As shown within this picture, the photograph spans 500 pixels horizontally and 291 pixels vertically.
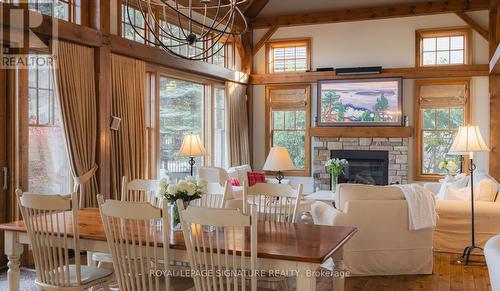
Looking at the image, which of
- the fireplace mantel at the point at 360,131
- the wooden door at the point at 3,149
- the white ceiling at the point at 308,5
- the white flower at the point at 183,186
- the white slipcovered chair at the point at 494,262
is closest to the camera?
the white slipcovered chair at the point at 494,262

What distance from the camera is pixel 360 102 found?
367 inches

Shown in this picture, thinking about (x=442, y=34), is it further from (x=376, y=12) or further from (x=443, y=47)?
(x=376, y=12)

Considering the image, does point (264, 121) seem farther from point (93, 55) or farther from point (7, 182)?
point (7, 182)

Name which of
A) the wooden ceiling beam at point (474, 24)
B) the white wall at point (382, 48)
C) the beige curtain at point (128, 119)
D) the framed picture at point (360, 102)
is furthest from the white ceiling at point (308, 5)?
the beige curtain at point (128, 119)

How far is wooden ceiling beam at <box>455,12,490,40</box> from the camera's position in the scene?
8.66 meters

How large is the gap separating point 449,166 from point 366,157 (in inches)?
57.7

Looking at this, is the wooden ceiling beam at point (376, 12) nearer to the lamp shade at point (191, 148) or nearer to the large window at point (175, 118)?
the large window at point (175, 118)

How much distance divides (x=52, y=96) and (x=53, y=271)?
291cm

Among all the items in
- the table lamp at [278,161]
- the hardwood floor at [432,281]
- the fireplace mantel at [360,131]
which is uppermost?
the fireplace mantel at [360,131]

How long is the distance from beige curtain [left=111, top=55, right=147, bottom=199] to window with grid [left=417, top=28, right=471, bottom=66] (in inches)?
208

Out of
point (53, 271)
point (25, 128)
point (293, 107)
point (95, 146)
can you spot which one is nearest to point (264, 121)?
A: point (293, 107)

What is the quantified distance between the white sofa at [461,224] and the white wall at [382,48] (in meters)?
3.41

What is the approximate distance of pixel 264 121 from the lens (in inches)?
403

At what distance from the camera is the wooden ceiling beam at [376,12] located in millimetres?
8695
